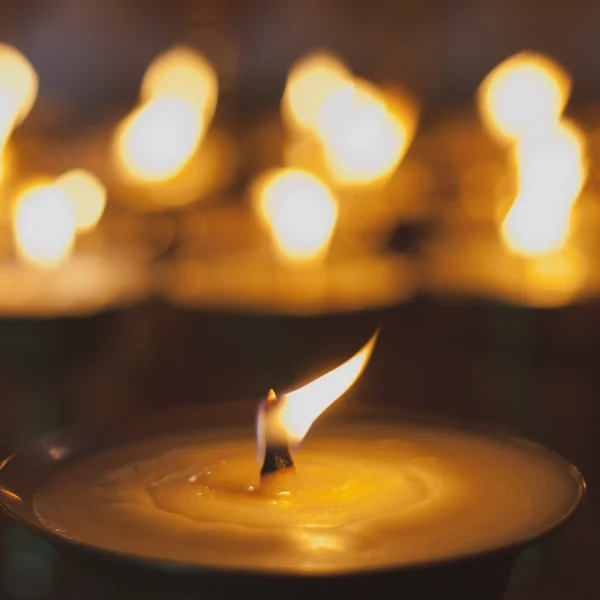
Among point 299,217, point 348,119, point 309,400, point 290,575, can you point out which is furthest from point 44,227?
point 348,119

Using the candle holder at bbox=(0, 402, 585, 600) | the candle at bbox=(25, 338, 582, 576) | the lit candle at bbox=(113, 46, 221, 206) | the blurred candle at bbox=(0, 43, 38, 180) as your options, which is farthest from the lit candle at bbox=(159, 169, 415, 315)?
the blurred candle at bbox=(0, 43, 38, 180)

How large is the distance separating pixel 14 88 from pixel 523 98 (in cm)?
205

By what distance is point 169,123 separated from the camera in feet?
12.5

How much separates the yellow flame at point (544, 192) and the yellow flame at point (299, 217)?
0.33 metres

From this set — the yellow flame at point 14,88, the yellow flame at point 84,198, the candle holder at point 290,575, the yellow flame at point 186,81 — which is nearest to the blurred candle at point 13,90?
the yellow flame at point 14,88

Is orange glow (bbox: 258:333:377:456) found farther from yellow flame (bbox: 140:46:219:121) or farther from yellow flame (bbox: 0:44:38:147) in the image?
yellow flame (bbox: 140:46:219:121)

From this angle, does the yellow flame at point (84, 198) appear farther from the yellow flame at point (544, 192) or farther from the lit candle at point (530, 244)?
the yellow flame at point (544, 192)

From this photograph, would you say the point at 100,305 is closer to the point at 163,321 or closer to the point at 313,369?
the point at 313,369

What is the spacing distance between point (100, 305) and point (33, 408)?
0.16m

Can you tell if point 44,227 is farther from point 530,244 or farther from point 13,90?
point 13,90

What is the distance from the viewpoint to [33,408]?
4.24 feet

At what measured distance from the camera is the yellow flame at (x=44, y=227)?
68.6 inches

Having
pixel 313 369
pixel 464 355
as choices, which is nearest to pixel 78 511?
pixel 313 369

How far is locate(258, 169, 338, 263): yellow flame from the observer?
5.54ft
